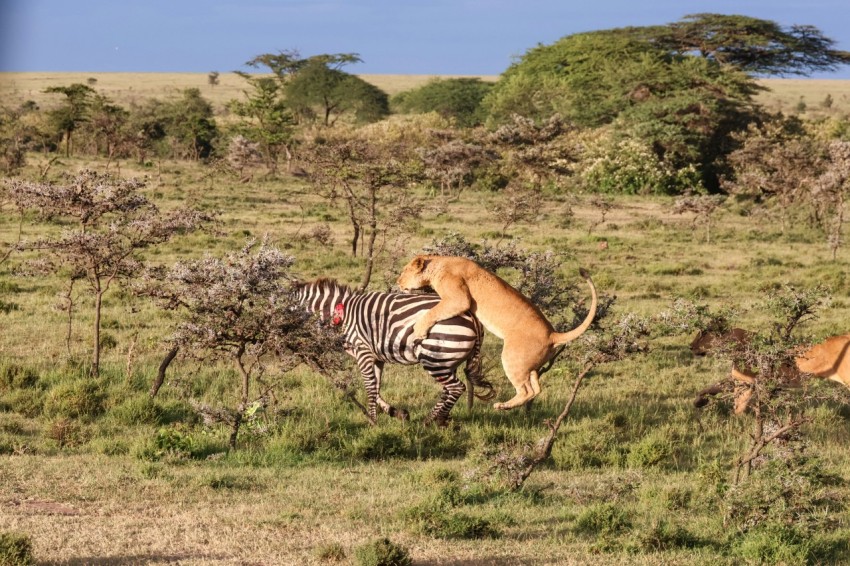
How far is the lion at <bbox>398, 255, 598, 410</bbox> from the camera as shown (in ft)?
33.0

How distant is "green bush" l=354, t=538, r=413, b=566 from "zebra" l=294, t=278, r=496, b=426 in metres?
4.47

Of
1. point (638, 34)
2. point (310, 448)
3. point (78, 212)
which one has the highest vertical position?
point (638, 34)

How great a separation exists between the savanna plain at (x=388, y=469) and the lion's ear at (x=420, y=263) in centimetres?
177

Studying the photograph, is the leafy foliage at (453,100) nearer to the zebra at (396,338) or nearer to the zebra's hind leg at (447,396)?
the zebra at (396,338)

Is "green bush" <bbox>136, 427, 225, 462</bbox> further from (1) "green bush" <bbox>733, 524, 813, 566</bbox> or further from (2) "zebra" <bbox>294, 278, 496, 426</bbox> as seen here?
(1) "green bush" <bbox>733, 524, 813, 566</bbox>

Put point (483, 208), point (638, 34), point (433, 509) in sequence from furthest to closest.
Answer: point (638, 34) < point (483, 208) < point (433, 509)

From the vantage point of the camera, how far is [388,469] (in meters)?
10.2

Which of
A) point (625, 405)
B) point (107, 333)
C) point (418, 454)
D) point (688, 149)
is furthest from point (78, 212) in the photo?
point (688, 149)

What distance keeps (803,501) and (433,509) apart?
2903 millimetres

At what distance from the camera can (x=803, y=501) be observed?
840cm

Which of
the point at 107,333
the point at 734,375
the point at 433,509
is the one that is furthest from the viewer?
the point at 107,333

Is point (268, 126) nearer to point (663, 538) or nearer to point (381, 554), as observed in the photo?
point (663, 538)

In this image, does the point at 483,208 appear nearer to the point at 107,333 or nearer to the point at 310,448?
the point at 107,333

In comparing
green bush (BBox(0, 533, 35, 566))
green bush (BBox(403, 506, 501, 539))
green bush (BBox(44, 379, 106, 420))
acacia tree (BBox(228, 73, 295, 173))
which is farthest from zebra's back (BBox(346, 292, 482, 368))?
acacia tree (BBox(228, 73, 295, 173))
